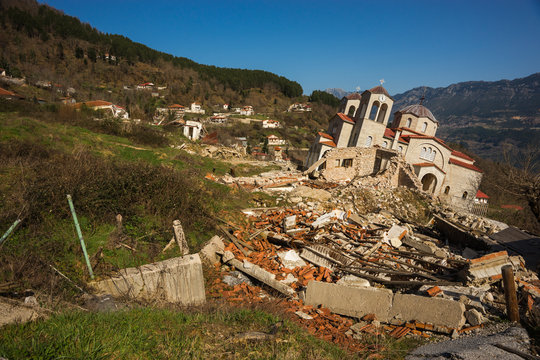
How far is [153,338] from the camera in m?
3.18

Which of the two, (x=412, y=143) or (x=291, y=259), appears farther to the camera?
(x=412, y=143)

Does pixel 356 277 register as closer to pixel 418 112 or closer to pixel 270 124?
pixel 418 112

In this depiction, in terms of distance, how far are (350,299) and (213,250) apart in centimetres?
375

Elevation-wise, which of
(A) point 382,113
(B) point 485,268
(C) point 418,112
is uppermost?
(C) point 418,112

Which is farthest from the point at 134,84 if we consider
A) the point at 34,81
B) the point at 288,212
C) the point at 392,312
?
the point at 392,312

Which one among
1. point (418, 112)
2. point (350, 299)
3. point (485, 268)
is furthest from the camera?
point (418, 112)

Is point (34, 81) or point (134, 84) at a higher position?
point (134, 84)

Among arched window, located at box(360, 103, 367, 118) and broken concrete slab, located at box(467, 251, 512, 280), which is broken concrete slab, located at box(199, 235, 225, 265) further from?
arched window, located at box(360, 103, 367, 118)

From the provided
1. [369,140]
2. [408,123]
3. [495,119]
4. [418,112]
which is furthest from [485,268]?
[495,119]

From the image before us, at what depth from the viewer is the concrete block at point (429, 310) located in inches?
207

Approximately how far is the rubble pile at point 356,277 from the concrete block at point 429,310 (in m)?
0.02

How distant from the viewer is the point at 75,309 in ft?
11.7

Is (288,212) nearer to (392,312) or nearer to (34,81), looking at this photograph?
(392,312)

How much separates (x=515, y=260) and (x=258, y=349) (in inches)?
379
